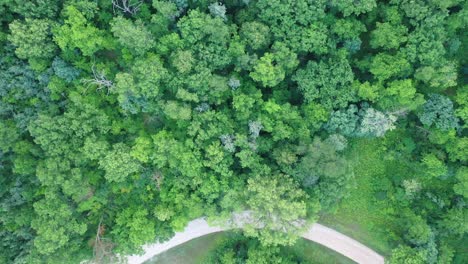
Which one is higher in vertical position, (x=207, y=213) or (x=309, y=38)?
(x=309, y=38)

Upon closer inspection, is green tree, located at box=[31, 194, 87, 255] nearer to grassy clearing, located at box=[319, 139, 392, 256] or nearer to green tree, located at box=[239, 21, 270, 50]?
green tree, located at box=[239, 21, 270, 50]

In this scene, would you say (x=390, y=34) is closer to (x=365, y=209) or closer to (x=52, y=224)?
(x=365, y=209)

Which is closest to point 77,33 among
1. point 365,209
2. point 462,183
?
point 365,209

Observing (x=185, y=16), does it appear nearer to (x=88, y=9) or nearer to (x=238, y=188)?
(x=88, y=9)

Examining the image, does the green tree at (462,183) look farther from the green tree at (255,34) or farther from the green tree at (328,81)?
the green tree at (255,34)

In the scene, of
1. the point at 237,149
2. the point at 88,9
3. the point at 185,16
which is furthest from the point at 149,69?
the point at 237,149
